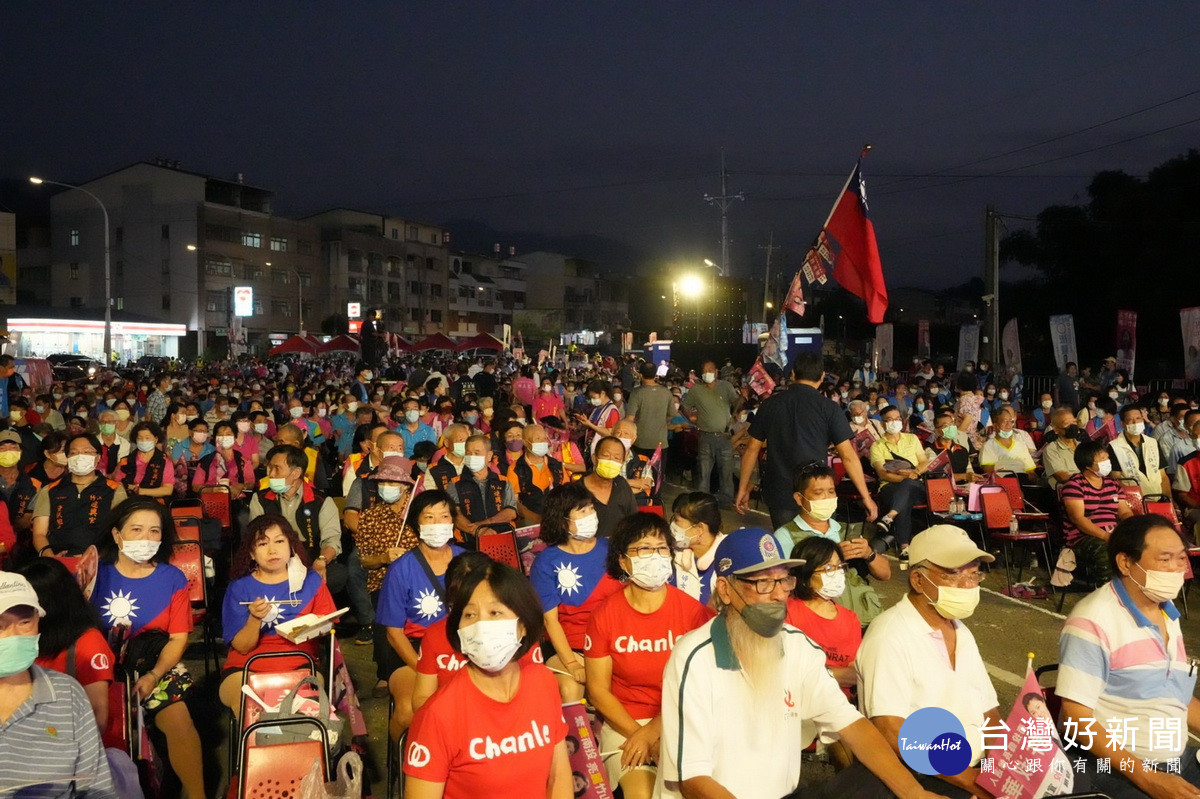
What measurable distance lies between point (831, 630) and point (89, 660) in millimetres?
3344

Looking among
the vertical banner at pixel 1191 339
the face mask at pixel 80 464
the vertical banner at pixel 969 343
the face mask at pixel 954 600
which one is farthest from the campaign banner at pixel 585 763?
the vertical banner at pixel 969 343

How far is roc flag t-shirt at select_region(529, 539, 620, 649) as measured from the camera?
508 centimetres

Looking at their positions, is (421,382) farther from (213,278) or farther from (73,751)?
(213,278)

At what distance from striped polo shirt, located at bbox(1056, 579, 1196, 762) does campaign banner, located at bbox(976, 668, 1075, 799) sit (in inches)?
26.4

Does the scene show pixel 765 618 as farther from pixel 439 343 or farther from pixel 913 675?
pixel 439 343

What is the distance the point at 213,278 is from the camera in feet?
198

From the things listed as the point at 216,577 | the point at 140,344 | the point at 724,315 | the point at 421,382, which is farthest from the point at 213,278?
the point at 216,577

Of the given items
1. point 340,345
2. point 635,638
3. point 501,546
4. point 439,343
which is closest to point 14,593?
point 635,638

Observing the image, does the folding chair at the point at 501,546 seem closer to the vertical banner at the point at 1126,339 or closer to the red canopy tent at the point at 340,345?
the vertical banner at the point at 1126,339

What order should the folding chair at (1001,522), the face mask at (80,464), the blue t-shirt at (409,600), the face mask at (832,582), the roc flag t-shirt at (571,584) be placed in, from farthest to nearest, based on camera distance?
1. the folding chair at (1001,522)
2. the face mask at (80,464)
3. the roc flag t-shirt at (571,584)
4. the blue t-shirt at (409,600)
5. the face mask at (832,582)

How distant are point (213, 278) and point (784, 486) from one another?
199 ft

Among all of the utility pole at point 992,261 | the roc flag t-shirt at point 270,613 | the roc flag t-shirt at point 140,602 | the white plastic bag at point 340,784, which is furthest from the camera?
the utility pole at point 992,261

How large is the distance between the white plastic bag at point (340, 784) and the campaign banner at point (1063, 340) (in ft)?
68.2

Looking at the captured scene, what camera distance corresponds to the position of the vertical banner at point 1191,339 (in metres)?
18.5
